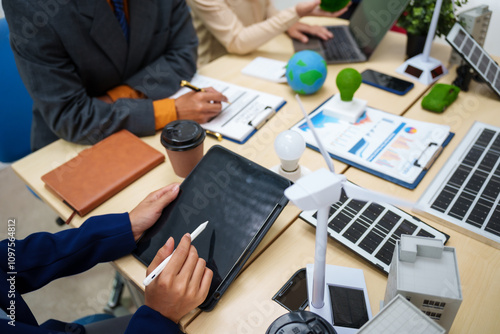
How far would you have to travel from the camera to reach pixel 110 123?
3.50ft

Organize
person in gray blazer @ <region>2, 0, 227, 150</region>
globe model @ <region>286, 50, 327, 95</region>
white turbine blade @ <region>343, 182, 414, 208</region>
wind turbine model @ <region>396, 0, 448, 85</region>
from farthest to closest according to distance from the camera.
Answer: wind turbine model @ <region>396, 0, 448, 85</region>
globe model @ <region>286, 50, 327, 95</region>
person in gray blazer @ <region>2, 0, 227, 150</region>
white turbine blade @ <region>343, 182, 414, 208</region>

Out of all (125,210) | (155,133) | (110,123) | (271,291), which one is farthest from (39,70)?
(271,291)

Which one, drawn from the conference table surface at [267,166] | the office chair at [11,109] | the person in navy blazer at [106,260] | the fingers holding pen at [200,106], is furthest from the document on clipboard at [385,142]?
the office chair at [11,109]

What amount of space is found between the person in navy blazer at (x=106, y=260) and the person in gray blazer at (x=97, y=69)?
Answer: 368mm

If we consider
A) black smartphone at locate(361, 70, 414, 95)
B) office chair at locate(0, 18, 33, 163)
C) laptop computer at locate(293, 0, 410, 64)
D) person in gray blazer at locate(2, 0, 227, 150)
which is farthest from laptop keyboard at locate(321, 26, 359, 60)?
office chair at locate(0, 18, 33, 163)

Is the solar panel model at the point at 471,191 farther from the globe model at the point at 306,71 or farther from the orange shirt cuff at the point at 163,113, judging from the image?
the orange shirt cuff at the point at 163,113

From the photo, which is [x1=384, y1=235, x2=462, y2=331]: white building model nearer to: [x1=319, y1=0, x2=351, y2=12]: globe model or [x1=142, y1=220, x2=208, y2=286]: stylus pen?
[x1=142, y1=220, x2=208, y2=286]: stylus pen

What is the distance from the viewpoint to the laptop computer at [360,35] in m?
1.25

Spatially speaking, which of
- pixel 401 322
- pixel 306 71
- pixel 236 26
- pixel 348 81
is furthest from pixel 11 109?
pixel 401 322

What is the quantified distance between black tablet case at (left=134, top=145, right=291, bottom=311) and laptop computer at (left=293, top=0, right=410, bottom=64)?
79 cm

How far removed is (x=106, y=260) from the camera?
0.77 meters

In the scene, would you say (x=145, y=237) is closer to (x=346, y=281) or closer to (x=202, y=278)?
(x=202, y=278)

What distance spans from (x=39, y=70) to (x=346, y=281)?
0.98m

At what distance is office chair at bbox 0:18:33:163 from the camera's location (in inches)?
47.1
